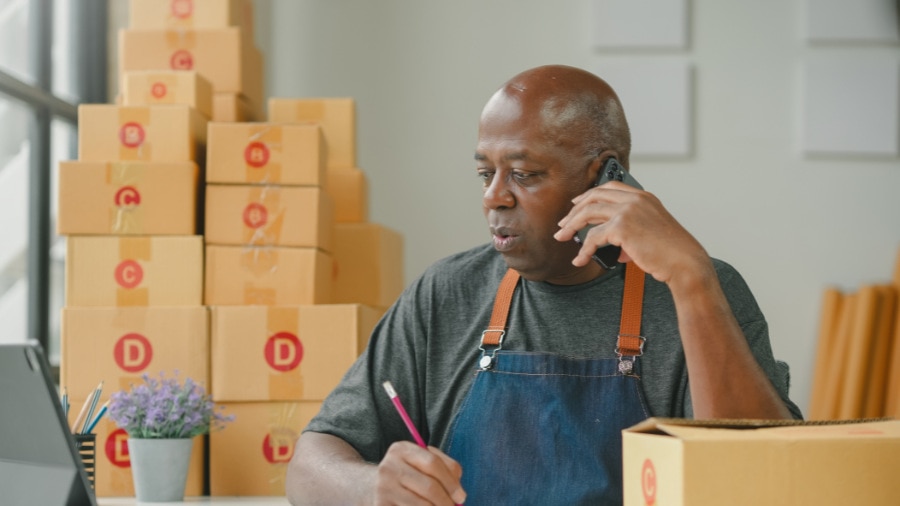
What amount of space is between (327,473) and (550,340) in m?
0.42

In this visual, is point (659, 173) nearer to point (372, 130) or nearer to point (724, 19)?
point (724, 19)

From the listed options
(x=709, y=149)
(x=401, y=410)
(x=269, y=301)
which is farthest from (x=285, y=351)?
(x=709, y=149)

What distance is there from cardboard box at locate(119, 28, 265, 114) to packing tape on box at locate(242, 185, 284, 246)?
1.81ft

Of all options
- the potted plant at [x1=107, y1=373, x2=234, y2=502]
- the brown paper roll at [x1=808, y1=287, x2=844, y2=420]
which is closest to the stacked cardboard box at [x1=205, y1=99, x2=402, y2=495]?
the potted plant at [x1=107, y1=373, x2=234, y2=502]

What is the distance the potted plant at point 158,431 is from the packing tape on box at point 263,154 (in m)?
0.61

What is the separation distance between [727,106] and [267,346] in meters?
2.23

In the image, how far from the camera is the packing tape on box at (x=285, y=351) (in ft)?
8.93

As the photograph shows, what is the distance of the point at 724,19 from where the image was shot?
4.21 meters

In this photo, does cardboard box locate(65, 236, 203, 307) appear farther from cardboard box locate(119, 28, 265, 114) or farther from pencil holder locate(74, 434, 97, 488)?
cardboard box locate(119, 28, 265, 114)

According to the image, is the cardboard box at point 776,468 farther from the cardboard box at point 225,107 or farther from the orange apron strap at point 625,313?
the cardboard box at point 225,107

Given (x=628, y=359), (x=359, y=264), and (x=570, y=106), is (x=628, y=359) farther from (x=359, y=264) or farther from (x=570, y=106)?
(x=359, y=264)

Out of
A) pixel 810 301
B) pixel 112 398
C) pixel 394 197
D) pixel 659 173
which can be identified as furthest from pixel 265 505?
pixel 810 301

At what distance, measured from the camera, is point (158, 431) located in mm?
2479

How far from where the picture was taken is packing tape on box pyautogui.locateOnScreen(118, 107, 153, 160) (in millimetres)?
2840
